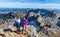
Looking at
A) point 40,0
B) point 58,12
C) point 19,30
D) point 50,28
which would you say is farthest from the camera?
point 40,0

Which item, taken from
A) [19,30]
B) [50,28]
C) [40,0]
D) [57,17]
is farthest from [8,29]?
[40,0]

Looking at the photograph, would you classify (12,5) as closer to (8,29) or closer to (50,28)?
(50,28)

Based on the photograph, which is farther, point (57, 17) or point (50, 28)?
point (57, 17)

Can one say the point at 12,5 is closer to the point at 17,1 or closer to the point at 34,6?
the point at 17,1

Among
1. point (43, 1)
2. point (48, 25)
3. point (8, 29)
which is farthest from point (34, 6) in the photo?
point (8, 29)

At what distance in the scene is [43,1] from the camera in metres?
27.7

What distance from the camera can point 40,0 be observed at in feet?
89.3

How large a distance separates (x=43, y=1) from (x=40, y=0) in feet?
1.99

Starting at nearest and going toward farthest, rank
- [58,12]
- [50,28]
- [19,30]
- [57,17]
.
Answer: [19,30] < [50,28] < [57,17] < [58,12]

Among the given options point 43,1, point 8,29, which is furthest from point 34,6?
point 8,29

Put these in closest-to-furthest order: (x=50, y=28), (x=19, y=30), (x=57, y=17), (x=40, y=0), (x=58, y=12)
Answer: (x=19, y=30)
(x=50, y=28)
(x=57, y=17)
(x=58, y=12)
(x=40, y=0)

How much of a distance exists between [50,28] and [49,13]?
22.1ft

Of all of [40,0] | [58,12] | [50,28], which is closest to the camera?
[50,28]

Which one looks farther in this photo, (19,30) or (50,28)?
(50,28)
